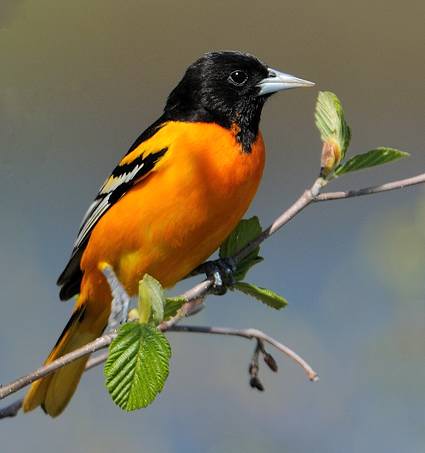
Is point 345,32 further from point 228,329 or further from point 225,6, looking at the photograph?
point 228,329

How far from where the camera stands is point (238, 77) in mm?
3242

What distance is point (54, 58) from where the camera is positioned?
388 cm

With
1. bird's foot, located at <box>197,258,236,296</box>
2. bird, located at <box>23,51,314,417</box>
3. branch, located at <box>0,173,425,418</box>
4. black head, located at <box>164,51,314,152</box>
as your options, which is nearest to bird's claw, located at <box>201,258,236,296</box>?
bird's foot, located at <box>197,258,236,296</box>

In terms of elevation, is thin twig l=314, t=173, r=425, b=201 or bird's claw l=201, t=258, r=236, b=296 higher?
thin twig l=314, t=173, r=425, b=201

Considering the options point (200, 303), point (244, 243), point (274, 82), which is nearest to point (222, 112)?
point (274, 82)

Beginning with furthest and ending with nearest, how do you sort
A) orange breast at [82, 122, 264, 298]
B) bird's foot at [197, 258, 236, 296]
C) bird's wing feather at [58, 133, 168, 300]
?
bird's wing feather at [58, 133, 168, 300], orange breast at [82, 122, 264, 298], bird's foot at [197, 258, 236, 296]

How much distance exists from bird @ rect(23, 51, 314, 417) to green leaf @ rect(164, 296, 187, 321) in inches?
37.7

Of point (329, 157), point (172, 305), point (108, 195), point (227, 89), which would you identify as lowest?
point (108, 195)

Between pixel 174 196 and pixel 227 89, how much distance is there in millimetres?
503

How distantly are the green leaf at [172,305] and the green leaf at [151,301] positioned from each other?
0.08 ft

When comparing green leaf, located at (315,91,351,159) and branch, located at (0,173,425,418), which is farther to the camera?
green leaf, located at (315,91,351,159)

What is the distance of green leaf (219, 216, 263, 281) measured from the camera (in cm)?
222

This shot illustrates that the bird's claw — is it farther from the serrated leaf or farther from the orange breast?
the orange breast

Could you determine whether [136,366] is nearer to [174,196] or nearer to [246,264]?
[246,264]
